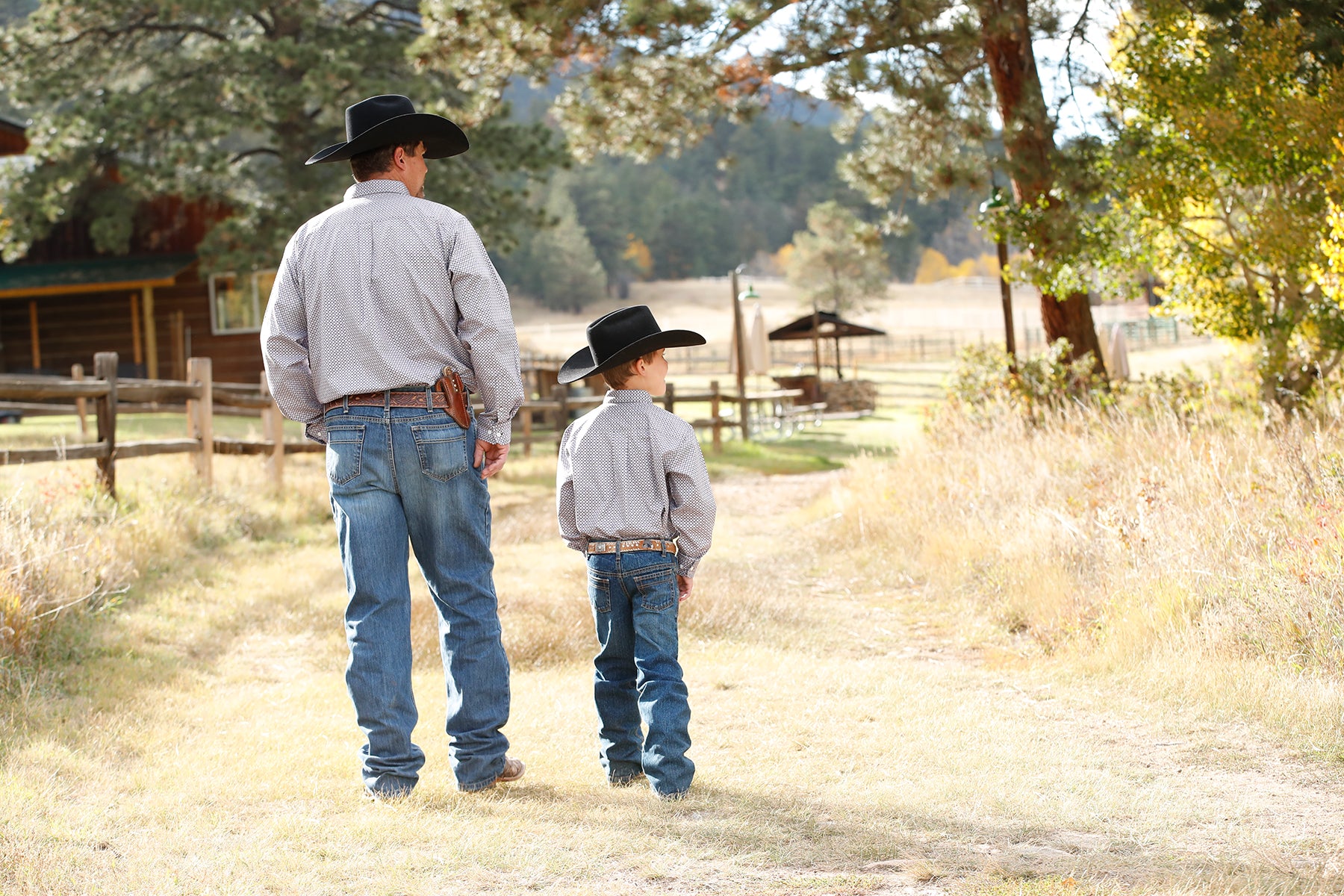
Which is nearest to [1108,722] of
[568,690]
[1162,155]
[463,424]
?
[568,690]

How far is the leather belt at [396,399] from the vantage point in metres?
3.63

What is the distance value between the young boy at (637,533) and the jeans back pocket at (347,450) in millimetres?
689

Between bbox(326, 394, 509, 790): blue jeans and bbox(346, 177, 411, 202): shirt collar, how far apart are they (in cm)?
67

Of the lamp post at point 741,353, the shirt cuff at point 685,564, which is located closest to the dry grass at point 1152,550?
the shirt cuff at point 685,564

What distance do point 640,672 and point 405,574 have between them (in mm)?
805

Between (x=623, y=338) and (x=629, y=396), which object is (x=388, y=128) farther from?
(x=629, y=396)

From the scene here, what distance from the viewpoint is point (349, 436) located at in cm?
363

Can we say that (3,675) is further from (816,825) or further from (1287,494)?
(1287,494)

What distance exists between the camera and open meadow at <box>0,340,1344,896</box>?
3.20m

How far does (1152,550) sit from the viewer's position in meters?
5.98

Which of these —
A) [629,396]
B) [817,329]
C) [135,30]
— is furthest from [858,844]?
[135,30]

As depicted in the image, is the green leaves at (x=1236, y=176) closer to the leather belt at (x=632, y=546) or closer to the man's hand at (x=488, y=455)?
the leather belt at (x=632, y=546)

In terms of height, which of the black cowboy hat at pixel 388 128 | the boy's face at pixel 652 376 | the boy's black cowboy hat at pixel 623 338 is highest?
the black cowboy hat at pixel 388 128

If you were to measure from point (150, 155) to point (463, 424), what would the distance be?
21797 mm
